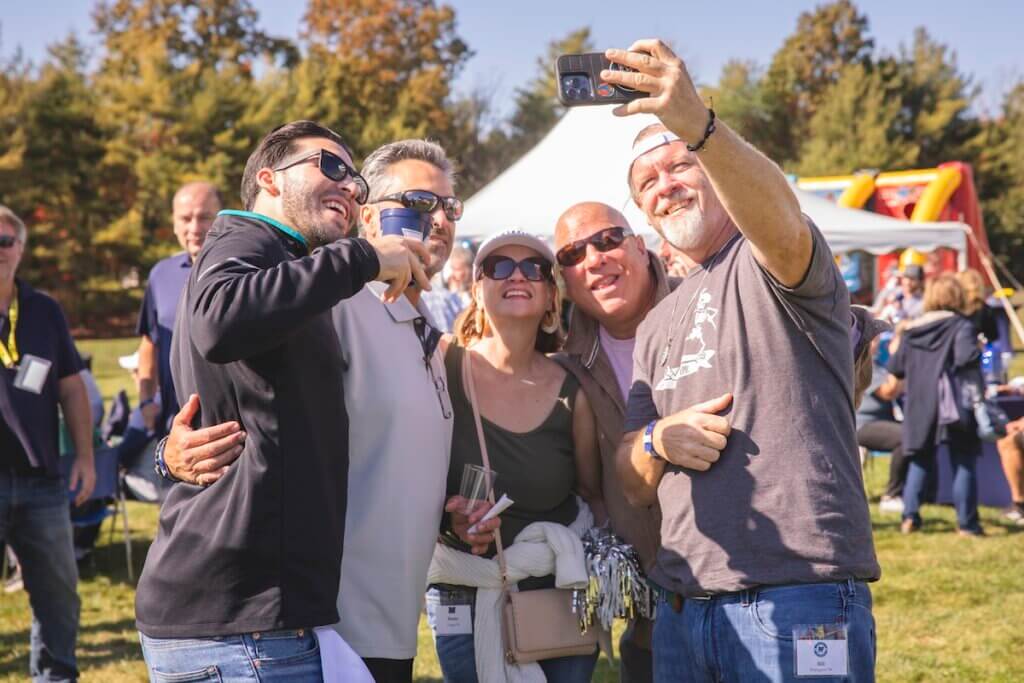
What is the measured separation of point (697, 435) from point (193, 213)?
4.10 metres

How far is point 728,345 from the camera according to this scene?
2.14m

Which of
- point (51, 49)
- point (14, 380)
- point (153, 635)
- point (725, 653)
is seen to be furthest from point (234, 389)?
point (51, 49)

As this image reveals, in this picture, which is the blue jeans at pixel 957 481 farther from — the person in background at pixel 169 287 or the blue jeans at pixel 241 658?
the blue jeans at pixel 241 658

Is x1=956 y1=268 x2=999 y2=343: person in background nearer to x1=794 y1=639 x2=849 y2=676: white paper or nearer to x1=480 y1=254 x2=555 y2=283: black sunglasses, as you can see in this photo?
x1=480 y1=254 x2=555 y2=283: black sunglasses

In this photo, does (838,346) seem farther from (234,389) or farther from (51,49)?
(51,49)

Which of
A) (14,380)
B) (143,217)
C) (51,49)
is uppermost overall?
(51,49)

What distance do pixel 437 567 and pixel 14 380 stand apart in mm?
2725

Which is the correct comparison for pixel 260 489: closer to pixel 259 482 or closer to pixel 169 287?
pixel 259 482

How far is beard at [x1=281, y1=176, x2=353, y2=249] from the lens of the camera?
2.18 metres

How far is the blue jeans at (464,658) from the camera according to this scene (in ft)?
8.69

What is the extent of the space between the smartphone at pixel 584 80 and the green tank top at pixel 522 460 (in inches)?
42.1

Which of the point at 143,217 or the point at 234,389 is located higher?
the point at 143,217

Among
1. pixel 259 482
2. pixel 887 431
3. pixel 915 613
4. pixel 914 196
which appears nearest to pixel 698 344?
pixel 259 482

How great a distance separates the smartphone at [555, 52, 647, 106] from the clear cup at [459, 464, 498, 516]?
108 cm
